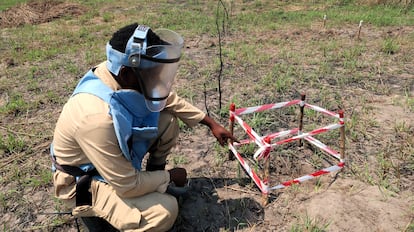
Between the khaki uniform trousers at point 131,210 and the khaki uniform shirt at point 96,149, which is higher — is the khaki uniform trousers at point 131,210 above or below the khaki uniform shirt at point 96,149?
below

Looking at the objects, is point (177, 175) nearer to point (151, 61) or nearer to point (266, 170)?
point (266, 170)

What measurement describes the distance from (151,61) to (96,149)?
0.58 meters

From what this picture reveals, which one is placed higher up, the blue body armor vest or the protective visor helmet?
the protective visor helmet

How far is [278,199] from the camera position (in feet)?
9.20

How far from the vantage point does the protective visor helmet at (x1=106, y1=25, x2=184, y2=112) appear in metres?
1.89

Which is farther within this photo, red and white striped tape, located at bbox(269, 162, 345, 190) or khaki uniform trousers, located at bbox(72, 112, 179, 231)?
red and white striped tape, located at bbox(269, 162, 345, 190)

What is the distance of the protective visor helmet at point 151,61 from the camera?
1.89 m

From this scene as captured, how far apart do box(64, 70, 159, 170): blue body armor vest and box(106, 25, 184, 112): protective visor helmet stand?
90 millimetres

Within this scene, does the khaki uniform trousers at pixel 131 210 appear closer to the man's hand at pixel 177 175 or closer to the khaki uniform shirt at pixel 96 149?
the khaki uniform shirt at pixel 96 149

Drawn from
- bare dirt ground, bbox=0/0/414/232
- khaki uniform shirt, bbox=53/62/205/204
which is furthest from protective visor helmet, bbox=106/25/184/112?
bare dirt ground, bbox=0/0/414/232

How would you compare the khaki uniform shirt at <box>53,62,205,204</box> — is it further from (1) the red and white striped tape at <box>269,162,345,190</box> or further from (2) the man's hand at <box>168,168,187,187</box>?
(1) the red and white striped tape at <box>269,162,345,190</box>

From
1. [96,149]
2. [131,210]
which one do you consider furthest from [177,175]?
[96,149]

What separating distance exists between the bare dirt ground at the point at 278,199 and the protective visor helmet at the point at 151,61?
1072 mm

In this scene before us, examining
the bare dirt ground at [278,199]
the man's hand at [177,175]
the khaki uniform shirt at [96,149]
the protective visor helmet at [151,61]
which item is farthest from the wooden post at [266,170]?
the protective visor helmet at [151,61]
